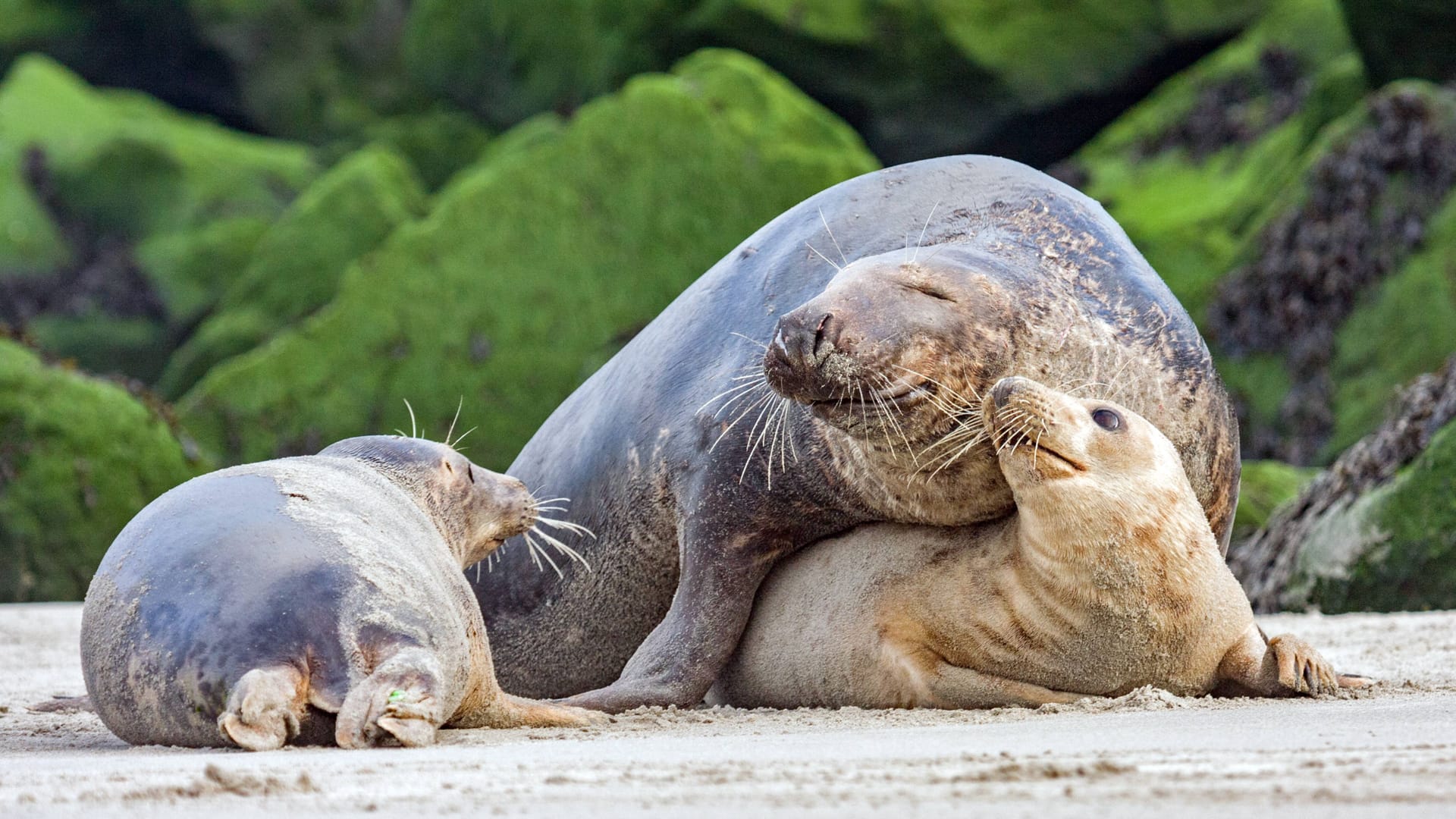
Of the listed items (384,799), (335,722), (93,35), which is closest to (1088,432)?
(335,722)

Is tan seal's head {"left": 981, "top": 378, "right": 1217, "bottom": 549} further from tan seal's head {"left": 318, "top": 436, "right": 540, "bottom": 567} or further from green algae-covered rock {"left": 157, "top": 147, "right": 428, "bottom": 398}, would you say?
green algae-covered rock {"left": 157, "top": 147, "right": 428, "bottom": 398}

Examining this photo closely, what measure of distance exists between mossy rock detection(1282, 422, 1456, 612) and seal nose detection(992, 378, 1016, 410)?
3463 millimetres

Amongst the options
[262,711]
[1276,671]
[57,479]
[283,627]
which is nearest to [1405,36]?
[57,479]

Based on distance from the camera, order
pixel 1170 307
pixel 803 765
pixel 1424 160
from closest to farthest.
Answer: pixel 803 765
pixel 1170 307
pixel 1424 160

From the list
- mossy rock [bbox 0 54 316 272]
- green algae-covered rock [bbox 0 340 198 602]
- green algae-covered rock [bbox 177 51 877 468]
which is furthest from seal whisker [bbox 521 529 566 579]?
mossy rock [bbox 0 54 316 272]

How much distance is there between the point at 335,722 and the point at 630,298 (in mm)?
10152

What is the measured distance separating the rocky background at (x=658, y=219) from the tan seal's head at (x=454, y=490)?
380cm

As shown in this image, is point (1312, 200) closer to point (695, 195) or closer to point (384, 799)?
point (695, 195)

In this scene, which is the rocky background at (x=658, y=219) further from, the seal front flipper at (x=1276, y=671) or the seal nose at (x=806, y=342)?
the seal nose at (x=806, y=342)

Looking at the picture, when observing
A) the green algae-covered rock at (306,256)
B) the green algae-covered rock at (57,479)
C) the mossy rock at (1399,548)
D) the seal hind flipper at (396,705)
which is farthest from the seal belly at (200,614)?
the green algae-covered rock at (306,256)

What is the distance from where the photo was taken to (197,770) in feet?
11.5

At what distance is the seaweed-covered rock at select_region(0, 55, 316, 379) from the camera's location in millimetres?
20016

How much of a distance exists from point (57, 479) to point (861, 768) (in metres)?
7.45

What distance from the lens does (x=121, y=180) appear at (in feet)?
68.4
